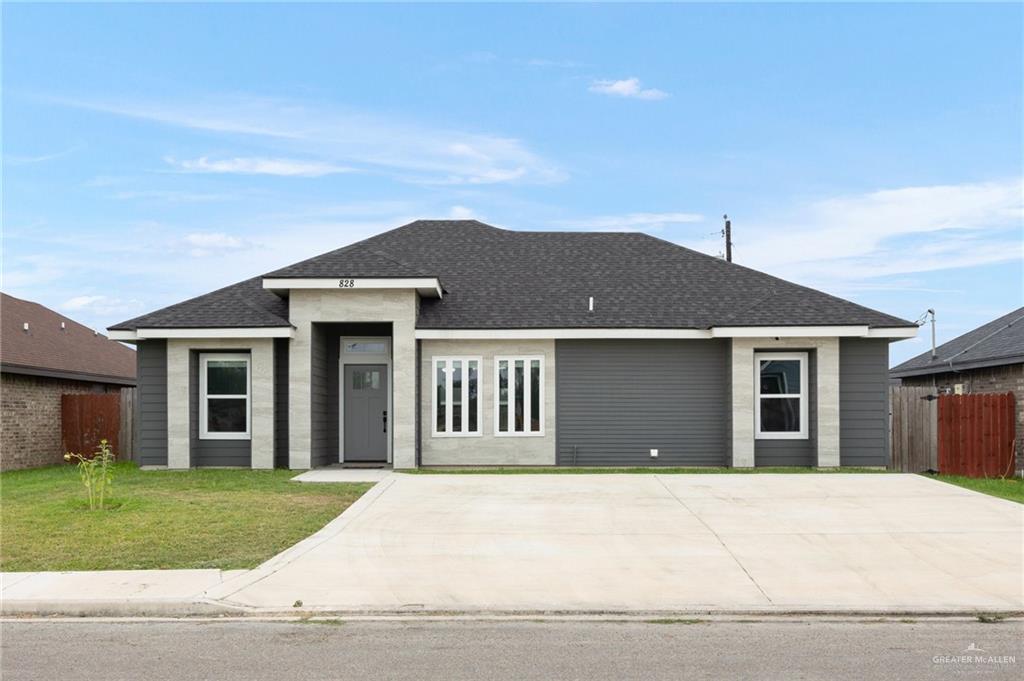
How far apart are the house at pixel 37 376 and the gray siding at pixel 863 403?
18.9 metres

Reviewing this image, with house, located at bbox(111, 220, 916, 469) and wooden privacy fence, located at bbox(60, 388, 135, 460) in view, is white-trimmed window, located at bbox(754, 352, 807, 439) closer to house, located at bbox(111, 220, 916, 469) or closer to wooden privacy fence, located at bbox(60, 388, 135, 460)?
house, located at bbox(111, 220, 916, 469)

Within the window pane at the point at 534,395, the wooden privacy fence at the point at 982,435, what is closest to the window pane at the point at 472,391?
the window pane at the point at 534,395

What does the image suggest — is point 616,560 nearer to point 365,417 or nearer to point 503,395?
Result: point 503,395

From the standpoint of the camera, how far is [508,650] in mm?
7156

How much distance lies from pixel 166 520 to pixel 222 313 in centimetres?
785

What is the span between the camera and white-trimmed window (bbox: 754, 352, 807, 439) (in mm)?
20109

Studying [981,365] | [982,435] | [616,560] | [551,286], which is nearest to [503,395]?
[551,286]

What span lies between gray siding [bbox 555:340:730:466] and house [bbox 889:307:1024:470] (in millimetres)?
6581

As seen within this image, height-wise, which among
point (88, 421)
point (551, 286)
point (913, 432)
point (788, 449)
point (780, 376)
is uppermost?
point (551, 286)

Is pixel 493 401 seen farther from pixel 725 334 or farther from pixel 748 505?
pixel 748 505

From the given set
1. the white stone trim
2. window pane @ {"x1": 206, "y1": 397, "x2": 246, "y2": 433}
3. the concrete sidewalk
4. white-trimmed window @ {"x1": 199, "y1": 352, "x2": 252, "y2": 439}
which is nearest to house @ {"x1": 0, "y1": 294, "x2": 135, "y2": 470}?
white-trimmed window @ {"x1": 199, "y1": 352, "x2": 252, "y2": 439}

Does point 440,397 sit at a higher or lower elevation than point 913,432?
higher

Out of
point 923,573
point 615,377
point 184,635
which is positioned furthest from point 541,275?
point 184,635

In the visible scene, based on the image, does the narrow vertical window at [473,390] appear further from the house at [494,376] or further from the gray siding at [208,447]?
the gray siding at [208,447]
